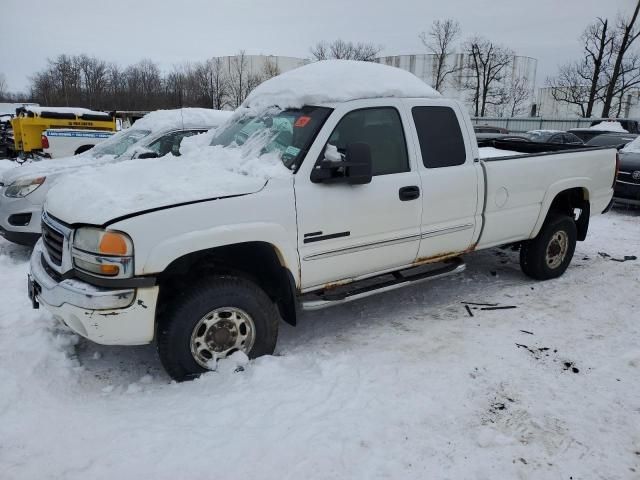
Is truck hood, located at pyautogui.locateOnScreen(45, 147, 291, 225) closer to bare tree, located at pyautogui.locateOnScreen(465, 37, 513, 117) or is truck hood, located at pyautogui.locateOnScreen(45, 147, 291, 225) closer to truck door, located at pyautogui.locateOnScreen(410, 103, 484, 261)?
truck door, located at pyautogui.locateOnScreen(410, 103, 484, 261)

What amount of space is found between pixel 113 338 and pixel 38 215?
12.4 feet

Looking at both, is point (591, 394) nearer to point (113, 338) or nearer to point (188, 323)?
point (188, 323)

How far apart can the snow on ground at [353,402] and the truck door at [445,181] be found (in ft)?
2.60

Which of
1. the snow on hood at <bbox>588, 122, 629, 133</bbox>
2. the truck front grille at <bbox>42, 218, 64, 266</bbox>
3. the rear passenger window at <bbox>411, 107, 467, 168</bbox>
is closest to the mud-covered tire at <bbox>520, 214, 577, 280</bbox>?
the rear passenger window at <bbox>411, 107, 467, 168</bbox>

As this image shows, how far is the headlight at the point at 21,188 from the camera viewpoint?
601cm

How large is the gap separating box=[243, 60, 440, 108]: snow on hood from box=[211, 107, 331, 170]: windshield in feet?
0.35

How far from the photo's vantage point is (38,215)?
5977 millimetres

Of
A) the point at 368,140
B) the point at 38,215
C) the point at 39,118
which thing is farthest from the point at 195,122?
the point at 39,118

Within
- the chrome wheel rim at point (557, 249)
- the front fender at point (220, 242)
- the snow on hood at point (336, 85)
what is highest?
the snow on hood at point (336, 85)

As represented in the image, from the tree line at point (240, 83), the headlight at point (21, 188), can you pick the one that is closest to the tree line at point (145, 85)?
the tree line at point (240, 83)

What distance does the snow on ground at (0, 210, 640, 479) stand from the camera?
8.61ft

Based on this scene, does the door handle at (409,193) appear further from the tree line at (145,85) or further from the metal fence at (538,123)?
the tree line at (145,85)

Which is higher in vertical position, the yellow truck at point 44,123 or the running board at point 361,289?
the yellow truck at point 44,123

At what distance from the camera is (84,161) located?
725 cm
